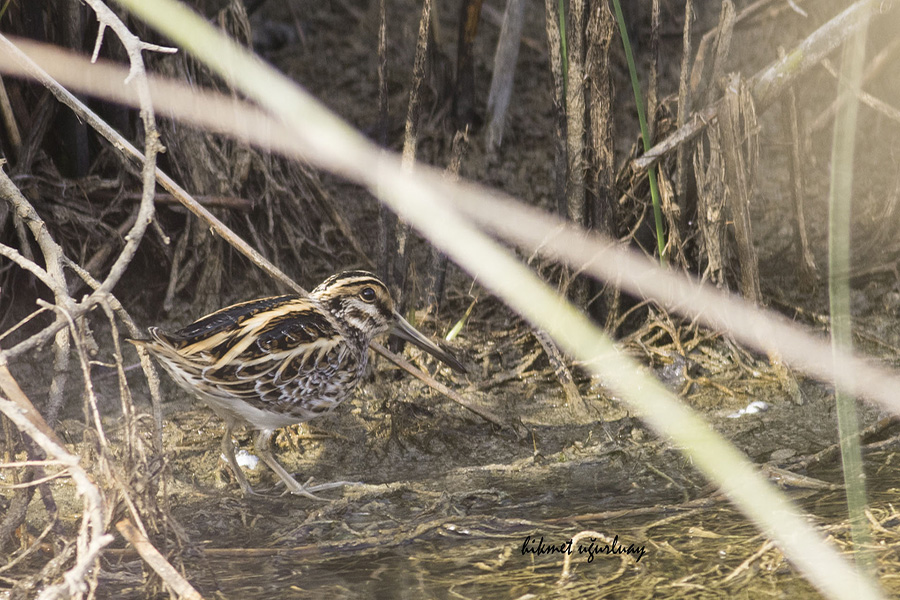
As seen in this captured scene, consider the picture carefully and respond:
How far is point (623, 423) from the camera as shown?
14.2 feet

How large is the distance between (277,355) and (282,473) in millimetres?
531

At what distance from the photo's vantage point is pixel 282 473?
13.1 feet

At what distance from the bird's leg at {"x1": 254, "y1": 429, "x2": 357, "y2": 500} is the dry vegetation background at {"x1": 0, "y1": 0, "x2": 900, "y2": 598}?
0.06 metres

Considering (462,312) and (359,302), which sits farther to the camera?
(462,312)

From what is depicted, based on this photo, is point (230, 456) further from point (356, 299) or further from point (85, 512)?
point (85, 512)

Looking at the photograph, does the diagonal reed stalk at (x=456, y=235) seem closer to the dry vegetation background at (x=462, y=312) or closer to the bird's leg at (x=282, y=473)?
the dry vegetation background at (x=462, y=312)

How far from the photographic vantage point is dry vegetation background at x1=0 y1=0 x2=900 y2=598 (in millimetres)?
3293

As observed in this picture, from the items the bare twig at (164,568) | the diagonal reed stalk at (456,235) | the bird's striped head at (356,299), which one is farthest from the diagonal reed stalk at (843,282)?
the bird's striped head at (356,299)

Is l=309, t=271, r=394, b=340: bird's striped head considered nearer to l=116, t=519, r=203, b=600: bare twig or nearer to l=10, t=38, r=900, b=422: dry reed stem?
l=10, t=38, r=900, b=422: dry reed stem

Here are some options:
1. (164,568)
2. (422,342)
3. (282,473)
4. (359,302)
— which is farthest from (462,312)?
(164,568)

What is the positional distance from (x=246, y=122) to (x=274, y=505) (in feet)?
6.34

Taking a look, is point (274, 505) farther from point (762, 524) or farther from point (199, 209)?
point (762, 524)

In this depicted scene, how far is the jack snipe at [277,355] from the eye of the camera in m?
3.67

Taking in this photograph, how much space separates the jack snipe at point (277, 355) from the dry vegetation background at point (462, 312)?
0.88 feet
